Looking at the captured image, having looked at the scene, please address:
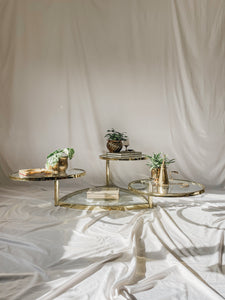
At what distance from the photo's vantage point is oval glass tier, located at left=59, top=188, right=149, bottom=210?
2.63 m

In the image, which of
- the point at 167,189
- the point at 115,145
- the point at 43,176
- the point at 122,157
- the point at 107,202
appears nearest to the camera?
the point at 167,189

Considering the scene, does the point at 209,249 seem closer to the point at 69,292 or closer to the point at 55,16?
the point at 69,292

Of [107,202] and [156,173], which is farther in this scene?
[107,202]

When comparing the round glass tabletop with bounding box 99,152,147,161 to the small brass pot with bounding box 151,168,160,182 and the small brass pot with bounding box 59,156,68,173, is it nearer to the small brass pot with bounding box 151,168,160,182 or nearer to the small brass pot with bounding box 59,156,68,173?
the small brass pot with bounding box 151,168,160,182

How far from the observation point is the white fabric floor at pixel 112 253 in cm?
133

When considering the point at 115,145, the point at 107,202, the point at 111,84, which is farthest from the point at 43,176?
the point at 111,84

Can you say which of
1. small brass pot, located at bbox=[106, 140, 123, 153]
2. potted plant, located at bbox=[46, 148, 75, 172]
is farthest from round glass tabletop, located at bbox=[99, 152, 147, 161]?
potted plant, located at bbox=[46, 148, 75, 172]

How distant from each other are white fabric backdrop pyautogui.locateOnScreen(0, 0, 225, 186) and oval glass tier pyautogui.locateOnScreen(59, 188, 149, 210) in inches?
39.9

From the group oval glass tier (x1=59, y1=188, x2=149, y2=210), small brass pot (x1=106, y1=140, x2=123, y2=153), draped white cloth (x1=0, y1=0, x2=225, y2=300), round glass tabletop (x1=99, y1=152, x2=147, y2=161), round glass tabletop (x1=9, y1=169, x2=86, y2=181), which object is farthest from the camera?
draped white cloth (x1=0, y1=0, x2=225, y2=300)

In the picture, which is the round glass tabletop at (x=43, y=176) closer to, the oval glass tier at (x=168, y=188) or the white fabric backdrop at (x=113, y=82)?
the oval glass tier at (x=168, y=188)

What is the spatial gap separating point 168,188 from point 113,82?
6.50 feet

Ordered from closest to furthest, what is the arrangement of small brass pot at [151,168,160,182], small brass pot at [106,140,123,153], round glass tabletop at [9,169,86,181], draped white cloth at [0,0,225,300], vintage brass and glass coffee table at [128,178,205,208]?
vintage brass and glass coffee table at [128,178,205,208] < round glass tabletop at [9,169,86,181] < small brass pot at [151,168,160,182] < small brass pot at [106,140,123,153] < draped white cloth at [0,0,225,300]

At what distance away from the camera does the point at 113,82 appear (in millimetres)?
3824

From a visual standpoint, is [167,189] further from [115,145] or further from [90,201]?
[115,145]
